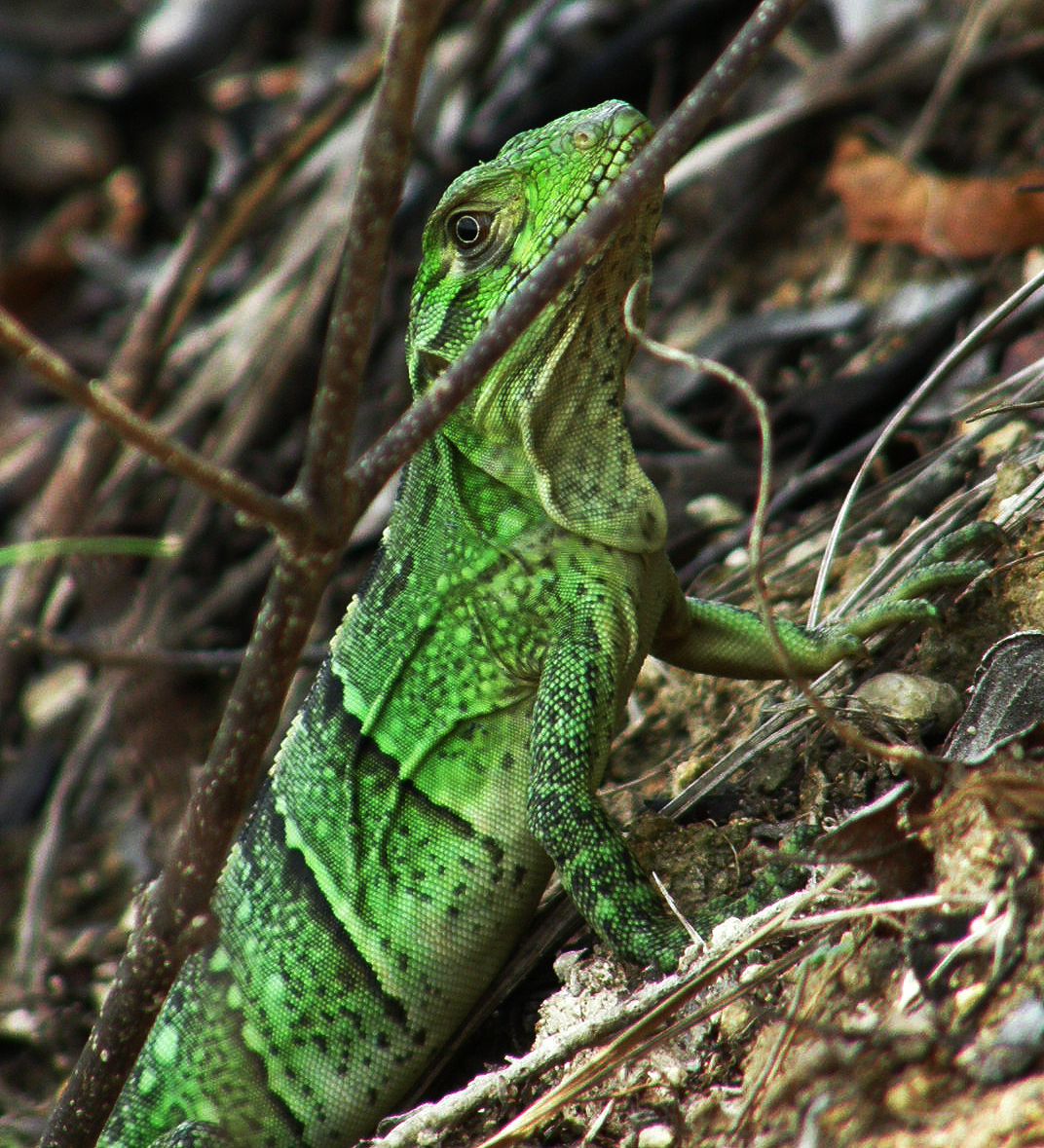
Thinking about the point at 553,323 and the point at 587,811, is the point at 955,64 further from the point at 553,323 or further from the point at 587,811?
the point at 587,811

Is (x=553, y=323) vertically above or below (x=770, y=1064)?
above

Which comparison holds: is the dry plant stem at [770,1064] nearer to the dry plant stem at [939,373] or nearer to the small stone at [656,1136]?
the small stone at [656,1136]

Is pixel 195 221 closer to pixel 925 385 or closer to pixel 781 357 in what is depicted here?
pixel 781 357

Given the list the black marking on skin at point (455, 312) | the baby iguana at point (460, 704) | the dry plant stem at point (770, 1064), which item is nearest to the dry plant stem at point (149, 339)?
the baby iguana at point (460, 704)

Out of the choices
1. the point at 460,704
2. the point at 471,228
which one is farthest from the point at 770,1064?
the point at 471,228

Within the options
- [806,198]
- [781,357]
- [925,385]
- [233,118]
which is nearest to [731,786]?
[925,385]

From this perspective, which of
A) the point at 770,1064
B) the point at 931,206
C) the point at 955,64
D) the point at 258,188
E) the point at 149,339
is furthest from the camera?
the point at 258,188
